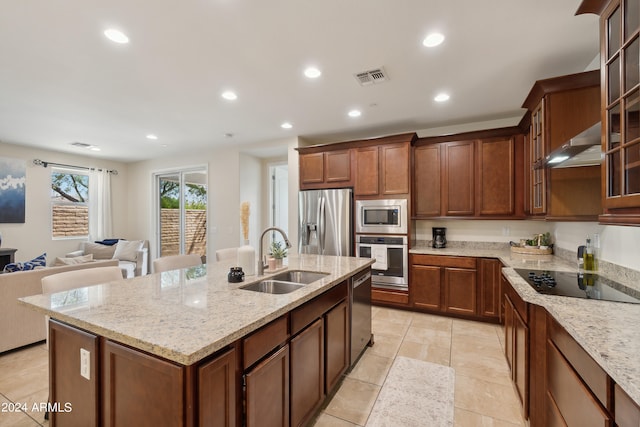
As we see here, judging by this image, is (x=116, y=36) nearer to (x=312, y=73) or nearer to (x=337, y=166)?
(x=312, y=73)

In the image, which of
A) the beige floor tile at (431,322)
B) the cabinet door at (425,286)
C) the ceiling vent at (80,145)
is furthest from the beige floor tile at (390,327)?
the ceiling vent at (80,145)

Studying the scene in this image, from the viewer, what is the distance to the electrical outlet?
1.25 metres

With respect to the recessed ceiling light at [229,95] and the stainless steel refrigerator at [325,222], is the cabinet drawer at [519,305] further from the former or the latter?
the recessed ceiling light at [229,95]

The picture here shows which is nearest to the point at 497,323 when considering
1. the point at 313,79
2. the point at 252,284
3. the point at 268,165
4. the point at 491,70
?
the point at 491,70

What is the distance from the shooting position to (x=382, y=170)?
4.09m

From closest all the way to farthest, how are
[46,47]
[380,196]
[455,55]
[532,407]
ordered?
[532,407]
[46,47]
[455,55]
[380,196]

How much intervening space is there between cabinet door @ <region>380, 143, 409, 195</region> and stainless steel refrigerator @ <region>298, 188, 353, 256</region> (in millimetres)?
567

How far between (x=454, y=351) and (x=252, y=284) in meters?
2.20

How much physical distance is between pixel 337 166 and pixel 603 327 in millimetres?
3566

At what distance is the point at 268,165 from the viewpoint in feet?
19.9

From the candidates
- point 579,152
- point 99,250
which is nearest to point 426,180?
point 579,152

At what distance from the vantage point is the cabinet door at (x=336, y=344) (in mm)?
1947

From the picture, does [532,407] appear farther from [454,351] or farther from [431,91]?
[431,91]

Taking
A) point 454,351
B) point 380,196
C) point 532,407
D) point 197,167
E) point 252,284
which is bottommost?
point 454,351
